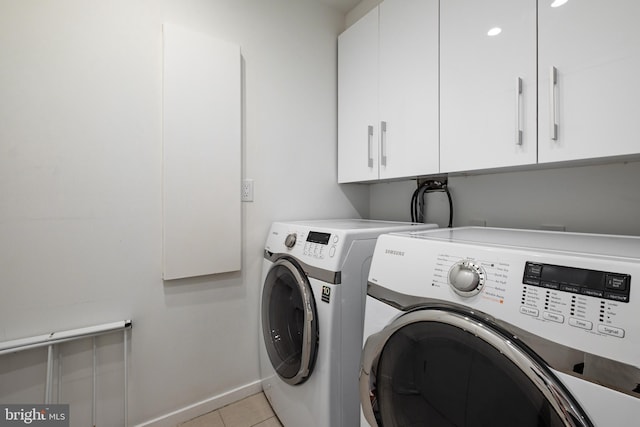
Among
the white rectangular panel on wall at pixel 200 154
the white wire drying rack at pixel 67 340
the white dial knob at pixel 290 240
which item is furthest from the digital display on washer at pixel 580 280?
the white wire drying rack at pixel 67 340

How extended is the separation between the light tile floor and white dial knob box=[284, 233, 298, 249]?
0.94 m

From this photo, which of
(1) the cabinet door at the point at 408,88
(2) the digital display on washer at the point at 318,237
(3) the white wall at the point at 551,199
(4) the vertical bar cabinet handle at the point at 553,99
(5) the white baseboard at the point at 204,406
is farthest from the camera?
(5) the white baseboard at the point at 204,406

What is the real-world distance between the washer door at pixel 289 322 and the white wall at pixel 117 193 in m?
0.23

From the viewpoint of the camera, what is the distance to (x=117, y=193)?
1.32 metres

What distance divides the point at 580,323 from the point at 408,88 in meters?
1.23

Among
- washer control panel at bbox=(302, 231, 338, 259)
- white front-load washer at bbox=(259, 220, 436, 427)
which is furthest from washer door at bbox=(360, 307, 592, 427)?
washer control panel at bbox=(302, 231, 338, 259)

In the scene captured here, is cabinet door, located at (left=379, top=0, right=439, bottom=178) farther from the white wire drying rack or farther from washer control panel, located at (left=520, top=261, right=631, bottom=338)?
the white wire drying rack

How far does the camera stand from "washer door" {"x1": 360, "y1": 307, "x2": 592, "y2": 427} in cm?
56

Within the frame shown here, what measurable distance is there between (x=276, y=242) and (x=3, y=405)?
4.16 feet

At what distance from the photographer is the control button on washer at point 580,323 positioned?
1.70ft

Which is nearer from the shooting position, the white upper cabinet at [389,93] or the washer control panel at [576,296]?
the washer control panel at [576,296]

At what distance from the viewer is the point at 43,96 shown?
117cm

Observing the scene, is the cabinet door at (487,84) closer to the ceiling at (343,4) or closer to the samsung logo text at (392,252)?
the samsung logo text at (392,252)

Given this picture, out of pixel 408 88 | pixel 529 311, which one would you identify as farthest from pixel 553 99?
pixel 529 311
